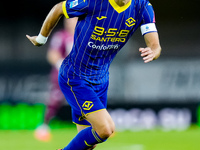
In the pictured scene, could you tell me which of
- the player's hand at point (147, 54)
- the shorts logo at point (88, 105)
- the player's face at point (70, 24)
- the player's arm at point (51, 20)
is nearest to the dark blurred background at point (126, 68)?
the player's face at point (70, 24)

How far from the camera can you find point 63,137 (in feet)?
24.8

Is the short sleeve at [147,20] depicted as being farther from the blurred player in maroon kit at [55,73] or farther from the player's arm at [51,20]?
the blurred player in maroon kit at [55,73]

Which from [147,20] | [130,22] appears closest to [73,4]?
[130,22]

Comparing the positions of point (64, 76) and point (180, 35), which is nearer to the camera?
point (64, 76)

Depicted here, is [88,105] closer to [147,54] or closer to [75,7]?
[147,54]

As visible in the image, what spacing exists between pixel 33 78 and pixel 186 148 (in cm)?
342

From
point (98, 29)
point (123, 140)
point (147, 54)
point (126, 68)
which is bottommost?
point (123, 140)

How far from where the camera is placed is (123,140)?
24.0ft

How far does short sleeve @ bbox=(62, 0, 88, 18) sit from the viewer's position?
157 inches

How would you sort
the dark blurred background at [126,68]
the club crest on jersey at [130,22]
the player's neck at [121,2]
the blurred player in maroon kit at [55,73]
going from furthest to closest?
the dark blurred background at [126,68]
the blurred player in maroon kit at [55,73]
the club crest on jersey at [130,22]
the player's neck at [121,2]

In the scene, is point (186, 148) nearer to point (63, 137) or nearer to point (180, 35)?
point (63, 137)

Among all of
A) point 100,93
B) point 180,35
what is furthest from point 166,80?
point 100,93

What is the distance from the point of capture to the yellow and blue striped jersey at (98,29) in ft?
13.2

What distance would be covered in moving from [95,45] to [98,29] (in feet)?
0.49
